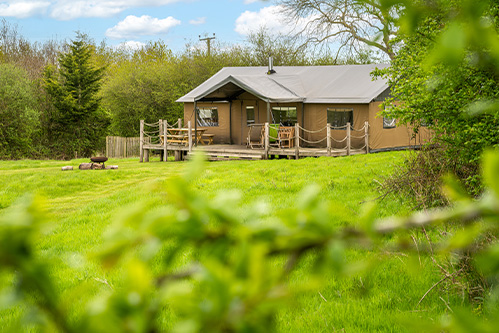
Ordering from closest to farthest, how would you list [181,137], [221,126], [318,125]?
[318,125] < [181,137] < [221,126]

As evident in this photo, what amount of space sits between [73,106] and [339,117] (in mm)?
18937

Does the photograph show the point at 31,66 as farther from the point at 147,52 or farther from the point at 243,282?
the point at 243,282

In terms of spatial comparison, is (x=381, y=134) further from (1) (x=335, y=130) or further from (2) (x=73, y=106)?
(2) (x=73, y=106)

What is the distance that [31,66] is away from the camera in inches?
1667

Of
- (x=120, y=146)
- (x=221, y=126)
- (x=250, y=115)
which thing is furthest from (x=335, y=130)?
(x=120, y=146)

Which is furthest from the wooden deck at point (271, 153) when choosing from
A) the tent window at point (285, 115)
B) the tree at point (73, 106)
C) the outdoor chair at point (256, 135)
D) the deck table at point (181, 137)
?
the tree at point (73, 106)

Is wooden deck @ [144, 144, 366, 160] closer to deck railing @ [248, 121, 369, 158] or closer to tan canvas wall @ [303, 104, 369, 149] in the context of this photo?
deck railing @ [248, 121, 369, 158]

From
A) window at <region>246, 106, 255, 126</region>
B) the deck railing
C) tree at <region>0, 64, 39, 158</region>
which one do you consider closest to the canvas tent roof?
window at <region>246, 106, 255, 126</region>

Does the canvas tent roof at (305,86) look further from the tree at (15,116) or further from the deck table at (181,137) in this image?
the tree at (15,116)

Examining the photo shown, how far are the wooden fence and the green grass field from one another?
1467 cm

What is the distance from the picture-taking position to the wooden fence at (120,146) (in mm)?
31516

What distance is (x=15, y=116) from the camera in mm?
31203

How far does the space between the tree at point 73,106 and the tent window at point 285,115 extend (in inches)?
600

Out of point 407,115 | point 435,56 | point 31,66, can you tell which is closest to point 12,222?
point 435,56
